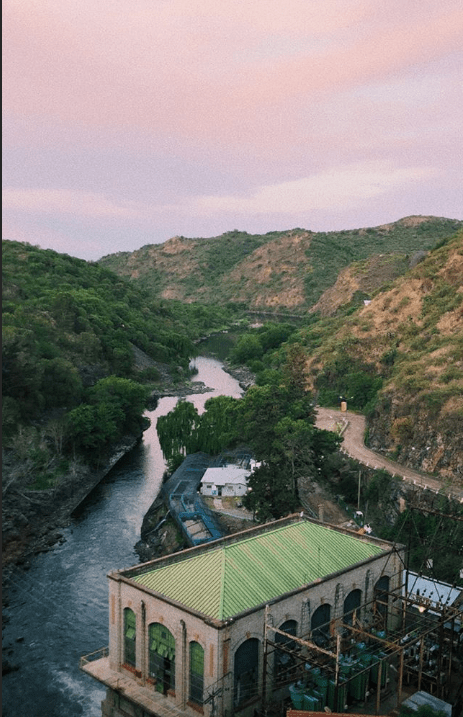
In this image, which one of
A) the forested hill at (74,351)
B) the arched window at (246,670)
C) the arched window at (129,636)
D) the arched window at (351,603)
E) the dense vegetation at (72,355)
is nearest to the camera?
the arched window at (246,670)

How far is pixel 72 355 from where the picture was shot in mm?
110312

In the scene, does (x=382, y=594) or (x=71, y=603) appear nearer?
(x=382, y=594)

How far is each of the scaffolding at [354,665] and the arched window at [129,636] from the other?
6659 mm

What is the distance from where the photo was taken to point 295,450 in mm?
61156

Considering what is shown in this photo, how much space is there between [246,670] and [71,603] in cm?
2460

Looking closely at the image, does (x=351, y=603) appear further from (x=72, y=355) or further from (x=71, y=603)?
(x=72, y=355)

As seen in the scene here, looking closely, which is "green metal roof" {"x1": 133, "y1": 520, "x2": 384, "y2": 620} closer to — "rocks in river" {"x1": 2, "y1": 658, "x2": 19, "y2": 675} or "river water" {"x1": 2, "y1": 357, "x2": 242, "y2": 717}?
"river water" {"x1": 2, "y1": 357, "x2": 242, "y2": 717}

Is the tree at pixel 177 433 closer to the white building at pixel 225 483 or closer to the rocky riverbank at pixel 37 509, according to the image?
the rocky riverbank at pixel 37 509

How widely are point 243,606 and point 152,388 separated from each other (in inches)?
3863

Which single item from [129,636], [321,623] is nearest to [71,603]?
[129,636]

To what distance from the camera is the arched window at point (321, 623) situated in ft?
111

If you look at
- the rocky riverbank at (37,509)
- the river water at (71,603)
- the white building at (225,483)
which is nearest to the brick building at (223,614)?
the river water at (71,603)

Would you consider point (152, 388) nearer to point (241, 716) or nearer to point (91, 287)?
point (91, 287)

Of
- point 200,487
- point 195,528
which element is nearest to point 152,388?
point 200,487
